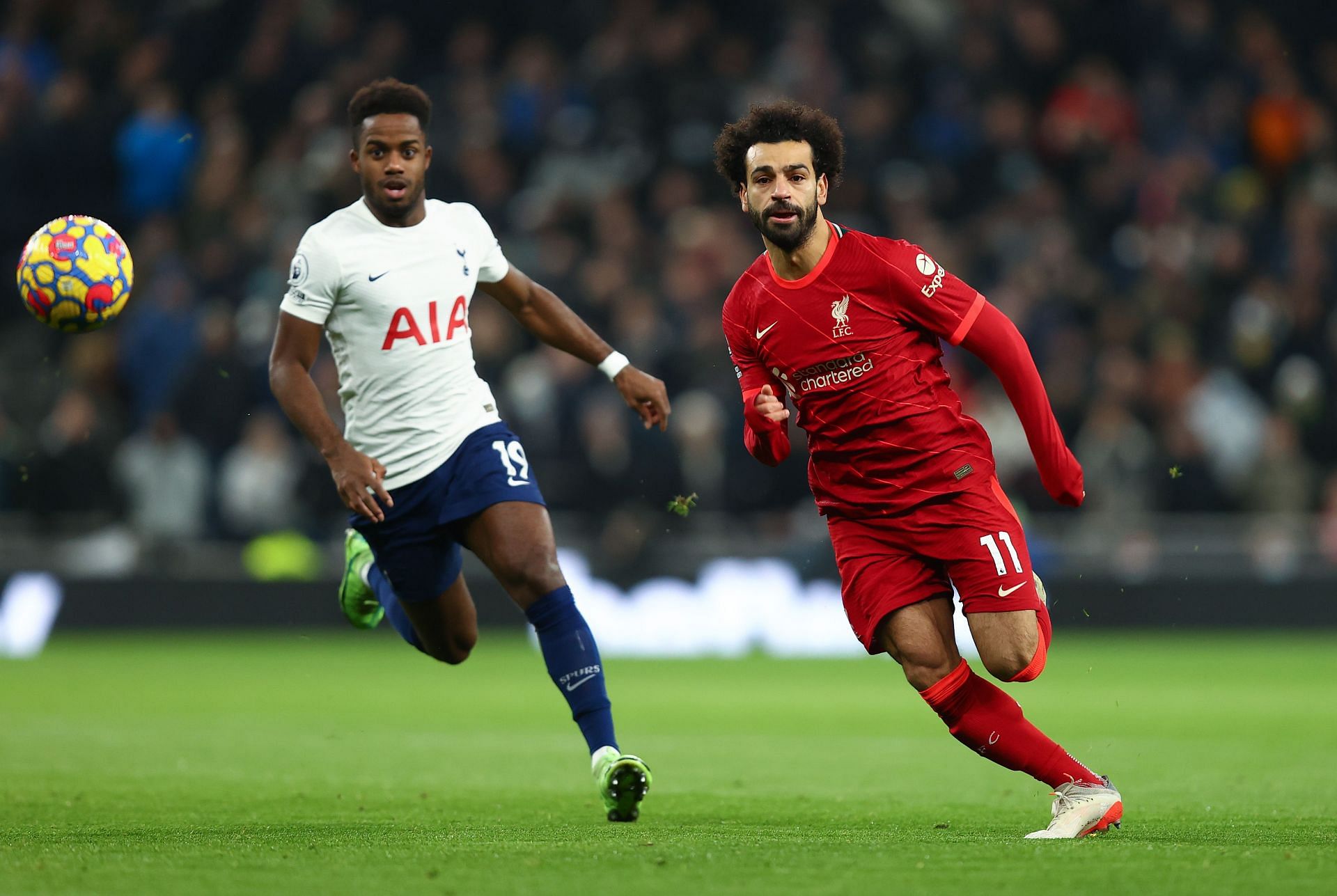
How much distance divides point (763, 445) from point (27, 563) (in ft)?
34.5

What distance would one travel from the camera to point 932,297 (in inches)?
243

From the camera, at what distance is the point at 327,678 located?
12.8 m

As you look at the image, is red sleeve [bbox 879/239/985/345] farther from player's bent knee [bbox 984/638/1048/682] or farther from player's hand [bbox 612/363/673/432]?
player's hand [bbox 612/363/673/432]

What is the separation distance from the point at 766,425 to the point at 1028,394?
876 mm

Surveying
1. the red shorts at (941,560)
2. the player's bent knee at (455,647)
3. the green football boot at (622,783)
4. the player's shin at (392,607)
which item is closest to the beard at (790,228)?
the red shorts at (941,560)

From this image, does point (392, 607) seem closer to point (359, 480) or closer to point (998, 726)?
point (359, 480)

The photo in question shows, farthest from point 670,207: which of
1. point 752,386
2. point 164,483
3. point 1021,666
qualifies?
point 1021,666

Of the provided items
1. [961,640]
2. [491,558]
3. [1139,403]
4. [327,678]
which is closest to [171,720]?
[327,678]

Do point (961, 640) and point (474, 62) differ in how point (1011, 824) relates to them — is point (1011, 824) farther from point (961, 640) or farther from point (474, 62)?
point (474, 62)

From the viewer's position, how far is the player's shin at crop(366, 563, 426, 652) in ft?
25.0

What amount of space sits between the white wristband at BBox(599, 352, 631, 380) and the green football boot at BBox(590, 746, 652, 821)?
1.61 m

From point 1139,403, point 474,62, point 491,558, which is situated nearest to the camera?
point 491,558

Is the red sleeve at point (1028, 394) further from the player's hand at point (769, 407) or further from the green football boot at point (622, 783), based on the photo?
the green football boot at point (622, 783)

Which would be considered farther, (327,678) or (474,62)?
(474,62)
